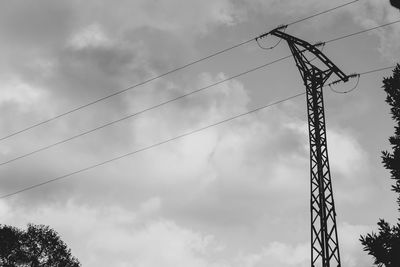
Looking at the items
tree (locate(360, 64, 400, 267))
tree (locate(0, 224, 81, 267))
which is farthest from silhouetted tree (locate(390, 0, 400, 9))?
tree (locate(0, 224, 81, 267))

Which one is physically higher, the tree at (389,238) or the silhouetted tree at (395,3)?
the silhouetted tree at (395,3)

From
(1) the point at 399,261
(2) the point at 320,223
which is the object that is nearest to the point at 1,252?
(2) the point at 320,223

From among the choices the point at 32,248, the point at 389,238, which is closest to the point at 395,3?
the point at 389,238

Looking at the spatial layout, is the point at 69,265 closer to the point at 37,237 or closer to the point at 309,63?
the point at 37,237

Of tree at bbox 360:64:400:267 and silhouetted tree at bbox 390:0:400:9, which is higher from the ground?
silhouetted tree at bbox 390:0:400:9

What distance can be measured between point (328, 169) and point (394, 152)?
2.38 meters

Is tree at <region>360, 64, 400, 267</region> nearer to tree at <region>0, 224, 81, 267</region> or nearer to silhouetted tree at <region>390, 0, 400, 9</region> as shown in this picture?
silhouetted tree at <region>390, 0, 400, 9</region>

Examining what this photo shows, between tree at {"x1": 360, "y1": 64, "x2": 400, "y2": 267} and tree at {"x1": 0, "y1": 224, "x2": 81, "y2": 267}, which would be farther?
tree at {"x1": 0, "y1": 224, "x2": 81, "y2": 267}

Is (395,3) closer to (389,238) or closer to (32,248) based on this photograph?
(389,238)

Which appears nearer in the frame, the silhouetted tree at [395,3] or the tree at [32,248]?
the silhouetted tree at [395,3]

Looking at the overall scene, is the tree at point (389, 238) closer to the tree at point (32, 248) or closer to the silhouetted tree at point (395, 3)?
the silhouetted tree at point (395, 3)

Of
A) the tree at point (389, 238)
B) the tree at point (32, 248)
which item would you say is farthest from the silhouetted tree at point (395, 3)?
the tree at point (32, 248)

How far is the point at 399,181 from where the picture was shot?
1334 centimetres

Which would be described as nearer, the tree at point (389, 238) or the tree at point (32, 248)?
the tree at point (389, 238)
